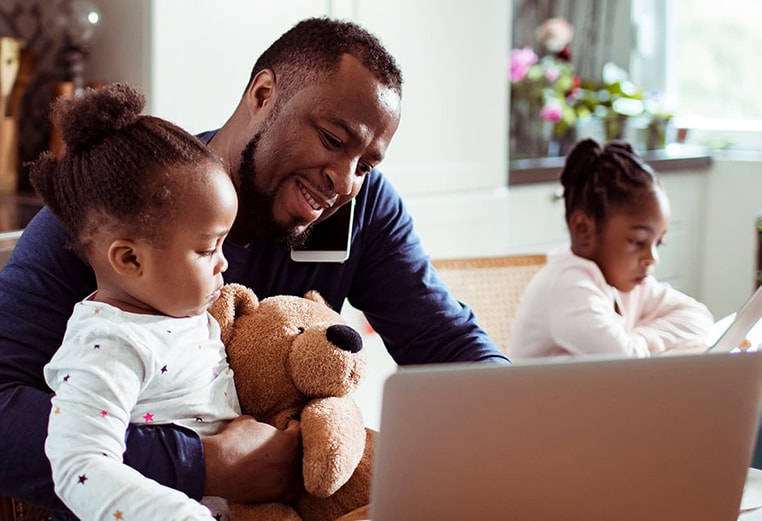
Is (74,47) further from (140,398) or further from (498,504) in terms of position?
(498,504)

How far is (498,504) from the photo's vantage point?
87 centimetres

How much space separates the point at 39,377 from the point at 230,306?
239mm

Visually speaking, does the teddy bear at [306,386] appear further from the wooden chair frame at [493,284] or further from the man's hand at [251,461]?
the wooden chair frame at [493,284]

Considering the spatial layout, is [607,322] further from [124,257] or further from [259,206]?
[124,257]

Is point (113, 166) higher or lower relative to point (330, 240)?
higher

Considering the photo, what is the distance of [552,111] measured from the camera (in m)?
3.63

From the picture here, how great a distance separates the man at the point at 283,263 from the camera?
114 cm

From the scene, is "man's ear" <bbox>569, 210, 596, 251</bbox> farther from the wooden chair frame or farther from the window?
the window

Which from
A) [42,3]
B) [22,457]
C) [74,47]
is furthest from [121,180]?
[42,3]

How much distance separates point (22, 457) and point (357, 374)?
15.4 inches

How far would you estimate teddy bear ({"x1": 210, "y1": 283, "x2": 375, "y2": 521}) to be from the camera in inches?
45.3

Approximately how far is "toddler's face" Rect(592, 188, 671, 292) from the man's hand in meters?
1.11

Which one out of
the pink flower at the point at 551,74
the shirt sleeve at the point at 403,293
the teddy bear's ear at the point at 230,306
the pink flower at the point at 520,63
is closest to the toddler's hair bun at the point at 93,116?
the teddy bear's ear at the point at 230,306

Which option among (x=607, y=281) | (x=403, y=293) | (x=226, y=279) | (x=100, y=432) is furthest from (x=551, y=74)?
(x=100, y=432)
